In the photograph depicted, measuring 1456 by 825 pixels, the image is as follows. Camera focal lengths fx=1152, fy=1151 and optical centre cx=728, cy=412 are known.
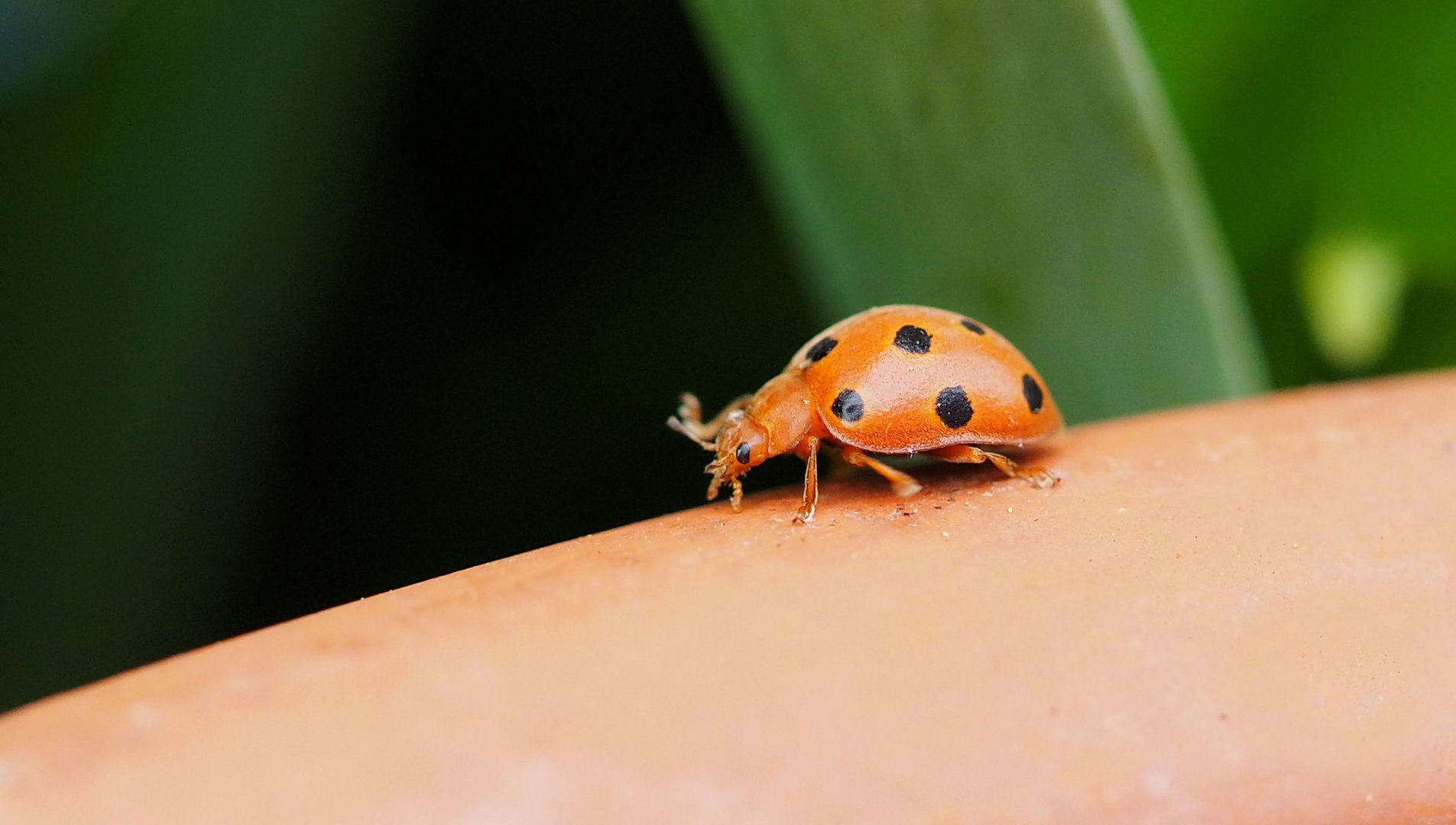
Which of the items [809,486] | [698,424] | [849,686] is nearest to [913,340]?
[809,486]

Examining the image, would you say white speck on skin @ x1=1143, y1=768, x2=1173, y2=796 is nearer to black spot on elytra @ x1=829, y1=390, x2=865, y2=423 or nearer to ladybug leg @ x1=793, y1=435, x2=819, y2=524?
ladybug leg @ x1=793, y1=435, x2=819, y2=524

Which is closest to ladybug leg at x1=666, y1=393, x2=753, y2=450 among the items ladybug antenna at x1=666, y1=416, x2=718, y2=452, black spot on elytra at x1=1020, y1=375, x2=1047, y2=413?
ladybug antenna at x1=666, y1=416, x2=718, y2=452

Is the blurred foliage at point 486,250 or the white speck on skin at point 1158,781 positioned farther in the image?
the blurred foliage at point 486,250

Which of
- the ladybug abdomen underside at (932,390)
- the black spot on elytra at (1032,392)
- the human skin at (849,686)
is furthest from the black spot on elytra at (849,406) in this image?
the human skin at (849,686)

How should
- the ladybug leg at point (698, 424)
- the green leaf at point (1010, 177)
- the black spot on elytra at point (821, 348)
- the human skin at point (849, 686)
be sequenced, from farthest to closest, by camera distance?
the ladybug leg at point (698, 424), the black spot on elytra at point (821, 348), the green leaf at point (1010, 177), the human skin at point (849, 686)

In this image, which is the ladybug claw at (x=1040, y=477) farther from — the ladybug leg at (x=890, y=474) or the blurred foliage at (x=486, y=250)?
the blurred foliage at (x=486, y=250)

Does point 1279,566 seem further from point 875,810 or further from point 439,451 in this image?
point 439,451
